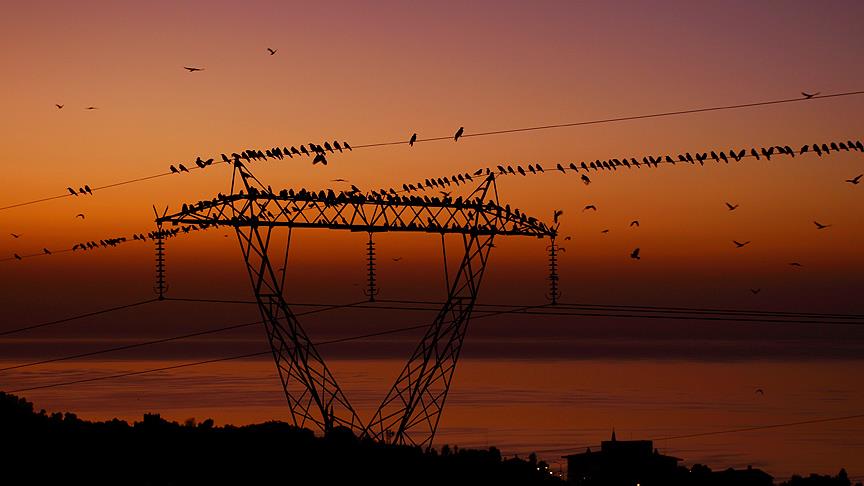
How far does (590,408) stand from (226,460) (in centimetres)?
11075

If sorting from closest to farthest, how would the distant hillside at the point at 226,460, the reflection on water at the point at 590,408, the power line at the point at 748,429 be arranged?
the distant hillside at the point at 226,460 → the power line at the point at 748,429 → the reflection on water at the point at 590,408

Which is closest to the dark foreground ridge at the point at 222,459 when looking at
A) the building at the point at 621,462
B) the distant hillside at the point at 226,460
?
the distant hillside at the point at 226,460

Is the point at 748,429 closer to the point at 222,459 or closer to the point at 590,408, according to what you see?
the point at 590,408

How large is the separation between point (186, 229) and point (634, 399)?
125066 millimetres

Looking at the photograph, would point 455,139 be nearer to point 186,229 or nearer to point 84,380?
point 186,229

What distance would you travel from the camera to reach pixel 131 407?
140m

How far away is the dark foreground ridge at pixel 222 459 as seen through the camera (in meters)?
31.5

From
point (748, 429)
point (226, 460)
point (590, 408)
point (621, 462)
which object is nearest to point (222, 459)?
point (226, 460)

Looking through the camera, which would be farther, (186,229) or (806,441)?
(806,441)

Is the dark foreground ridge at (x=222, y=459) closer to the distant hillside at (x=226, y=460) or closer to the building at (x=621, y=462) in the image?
the distant hillside at (x=226, y=460)

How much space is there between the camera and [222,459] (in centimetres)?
3400

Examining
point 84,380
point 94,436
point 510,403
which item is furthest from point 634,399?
point 94,436

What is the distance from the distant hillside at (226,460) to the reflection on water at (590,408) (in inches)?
2190

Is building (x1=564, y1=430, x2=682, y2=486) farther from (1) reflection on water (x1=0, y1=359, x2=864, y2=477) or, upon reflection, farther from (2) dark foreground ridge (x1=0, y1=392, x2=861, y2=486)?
(2) dark foreground ridge (x1=0, y1=392, x2=861, y2=486)
